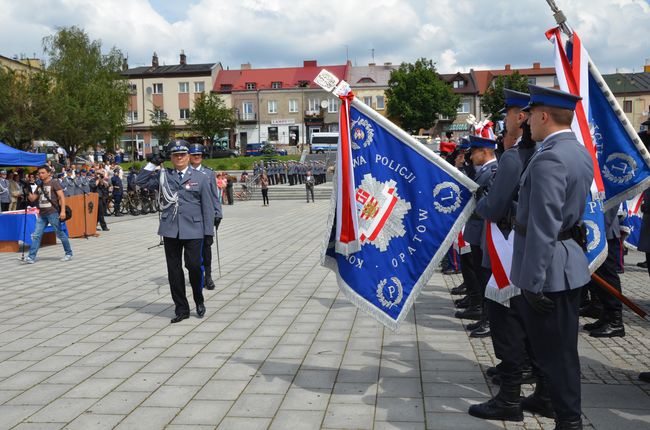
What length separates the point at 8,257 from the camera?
14234 millimetres

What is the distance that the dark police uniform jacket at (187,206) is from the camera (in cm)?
758

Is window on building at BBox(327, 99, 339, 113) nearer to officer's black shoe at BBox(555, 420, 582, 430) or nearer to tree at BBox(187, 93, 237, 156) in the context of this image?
tree at BBox(187, 93, 237, 156)

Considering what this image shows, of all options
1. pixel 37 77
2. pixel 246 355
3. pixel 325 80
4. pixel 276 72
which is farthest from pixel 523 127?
pixel 276 72

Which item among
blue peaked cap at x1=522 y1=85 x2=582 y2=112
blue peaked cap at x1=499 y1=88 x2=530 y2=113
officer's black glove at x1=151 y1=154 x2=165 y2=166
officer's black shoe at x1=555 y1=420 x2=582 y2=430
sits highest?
blue peaked cap at x1=499 y1=88 x2=530 y2=113

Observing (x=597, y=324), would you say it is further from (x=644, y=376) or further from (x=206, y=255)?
(x=206, y=255)

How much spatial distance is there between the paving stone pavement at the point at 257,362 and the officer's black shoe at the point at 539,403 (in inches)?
4.2

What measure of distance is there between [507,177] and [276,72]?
83.5 m

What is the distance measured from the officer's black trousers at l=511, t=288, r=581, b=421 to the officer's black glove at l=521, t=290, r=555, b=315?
61 millimetres

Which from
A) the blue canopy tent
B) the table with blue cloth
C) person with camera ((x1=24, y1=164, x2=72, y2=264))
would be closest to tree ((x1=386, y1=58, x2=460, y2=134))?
the blue canopy tent

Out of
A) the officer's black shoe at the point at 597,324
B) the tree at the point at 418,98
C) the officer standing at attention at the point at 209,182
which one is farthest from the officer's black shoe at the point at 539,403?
the tree at the point at 418,98

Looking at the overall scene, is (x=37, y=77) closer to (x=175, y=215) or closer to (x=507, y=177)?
(x=175, y=215)

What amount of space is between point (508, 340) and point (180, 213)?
433 centimetres

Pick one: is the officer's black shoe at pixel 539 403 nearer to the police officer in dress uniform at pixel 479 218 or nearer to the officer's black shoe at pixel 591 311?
the police officer in dress uniform at pixel 479 218

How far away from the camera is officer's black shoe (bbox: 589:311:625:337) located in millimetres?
6629
